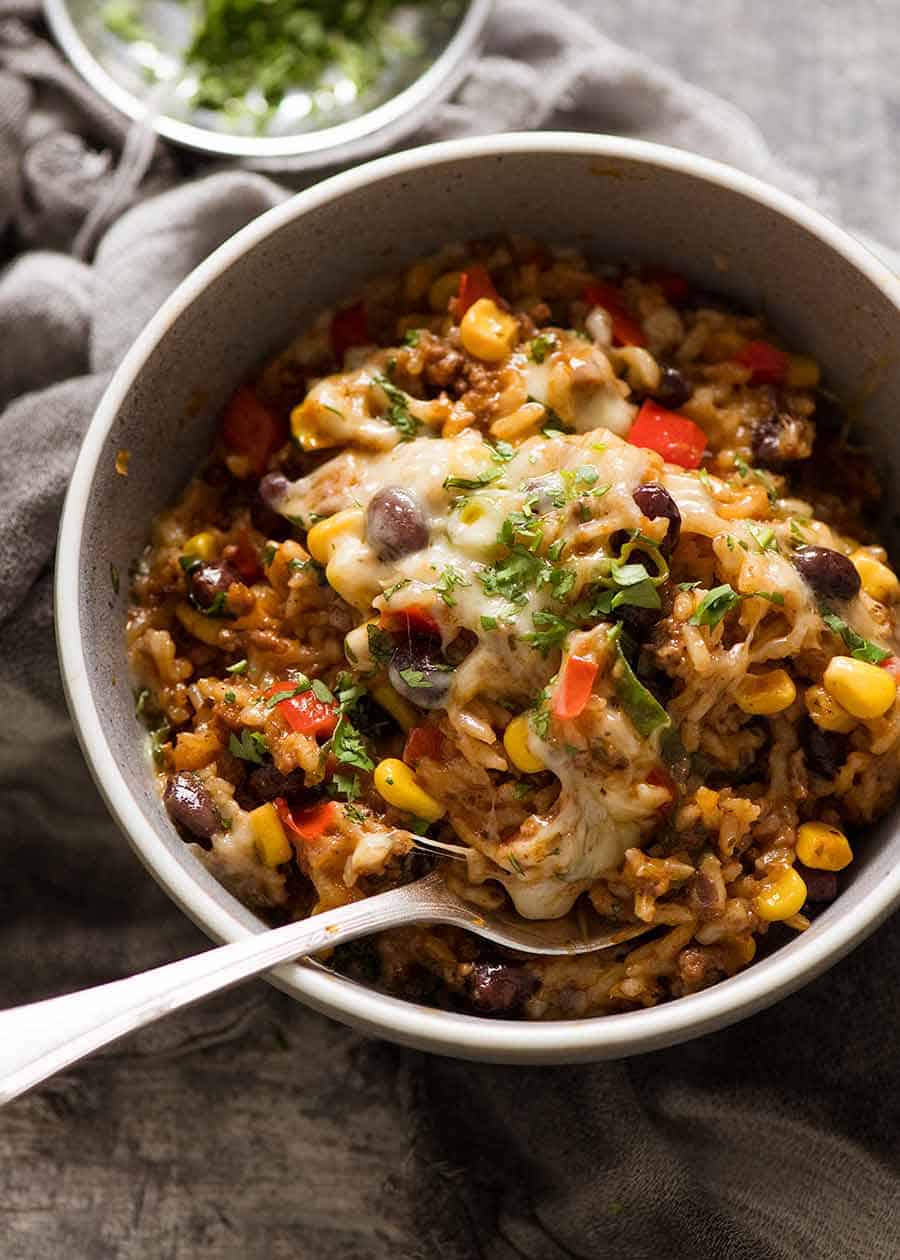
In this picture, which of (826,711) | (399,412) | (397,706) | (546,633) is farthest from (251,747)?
(826,711)

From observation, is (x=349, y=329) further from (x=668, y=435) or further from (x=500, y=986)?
(x=500, y=986)

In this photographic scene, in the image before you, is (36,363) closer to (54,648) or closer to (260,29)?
(54,648)

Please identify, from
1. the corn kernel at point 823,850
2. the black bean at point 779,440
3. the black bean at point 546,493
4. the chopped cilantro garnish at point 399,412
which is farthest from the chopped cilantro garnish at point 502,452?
the corn kernel at point 823,850

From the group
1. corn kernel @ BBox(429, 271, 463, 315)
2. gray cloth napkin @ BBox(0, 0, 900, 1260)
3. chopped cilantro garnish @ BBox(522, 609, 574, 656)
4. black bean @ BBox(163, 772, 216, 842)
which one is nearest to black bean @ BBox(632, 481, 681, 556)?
chopped cilantro garnish @ BBox(522, 609, 574, 656)

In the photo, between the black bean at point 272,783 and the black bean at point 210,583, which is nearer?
the black bean at point 272,783

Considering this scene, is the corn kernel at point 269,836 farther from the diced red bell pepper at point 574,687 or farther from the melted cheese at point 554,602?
the diced red bell pepper at point 574,687

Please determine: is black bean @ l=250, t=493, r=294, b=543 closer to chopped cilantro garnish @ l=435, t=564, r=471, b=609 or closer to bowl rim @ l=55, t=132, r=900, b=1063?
bowl rim @ l=55, t=132, r=900, b=1063
